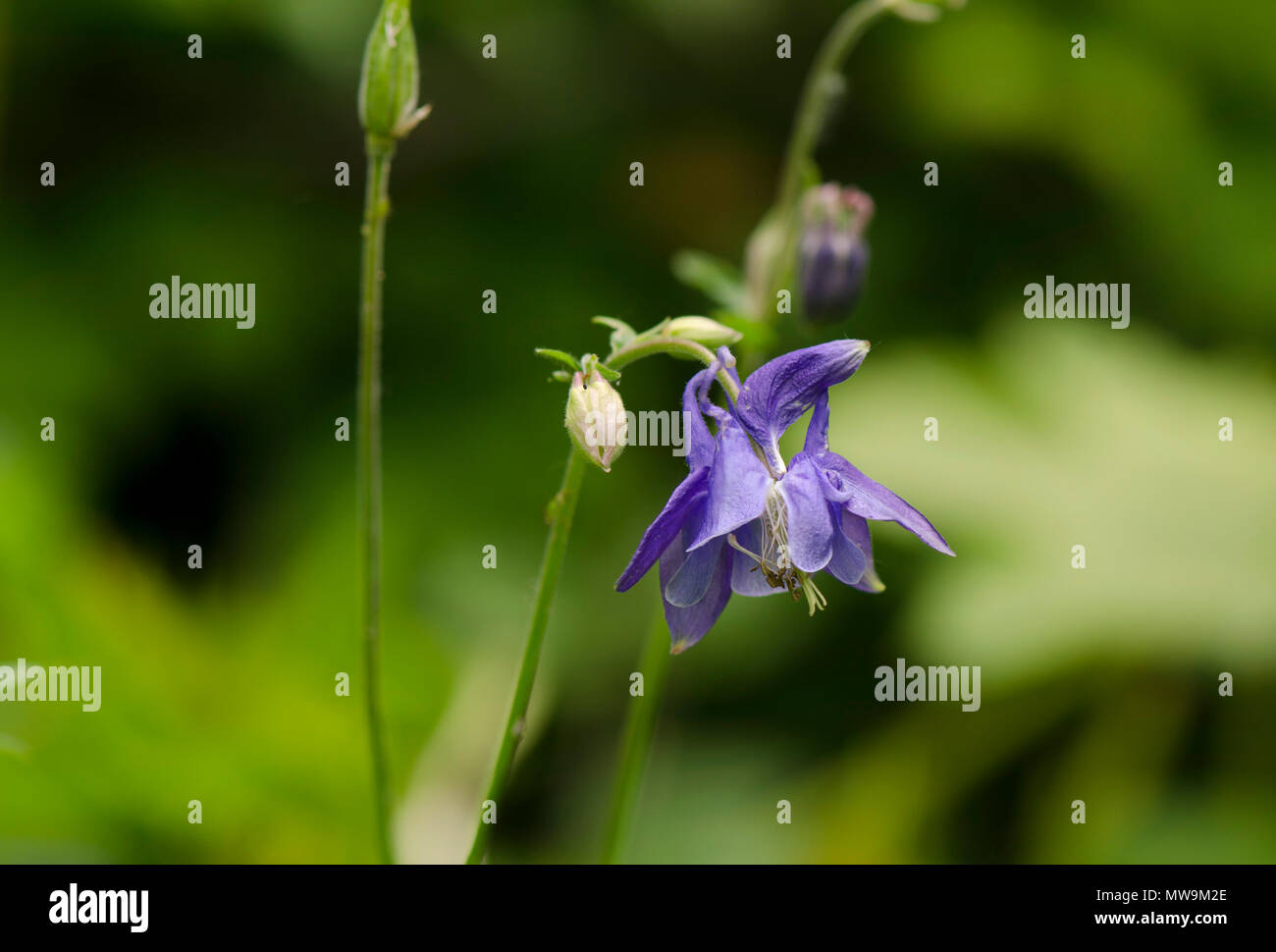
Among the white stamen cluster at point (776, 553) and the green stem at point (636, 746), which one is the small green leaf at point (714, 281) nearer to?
the green stem at point (636, 746)

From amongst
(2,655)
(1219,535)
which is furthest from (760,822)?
(2,655)

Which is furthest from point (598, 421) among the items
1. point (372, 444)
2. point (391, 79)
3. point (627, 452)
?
point (627, 452)

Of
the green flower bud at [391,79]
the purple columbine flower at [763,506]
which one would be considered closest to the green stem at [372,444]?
the green flower bud at [391,79]

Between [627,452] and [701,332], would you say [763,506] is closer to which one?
[701,332]

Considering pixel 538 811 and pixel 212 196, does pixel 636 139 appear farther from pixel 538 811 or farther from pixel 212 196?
pixel 538 811

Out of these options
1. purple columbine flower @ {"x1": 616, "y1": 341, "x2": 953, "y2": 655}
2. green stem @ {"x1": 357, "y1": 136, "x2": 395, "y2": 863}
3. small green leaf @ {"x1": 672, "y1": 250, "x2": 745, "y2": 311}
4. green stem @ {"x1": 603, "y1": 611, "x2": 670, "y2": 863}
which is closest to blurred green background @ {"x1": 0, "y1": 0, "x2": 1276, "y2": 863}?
green stem @ {"x1": 603, "y1": 611, "x2": 670, "y2": 863}

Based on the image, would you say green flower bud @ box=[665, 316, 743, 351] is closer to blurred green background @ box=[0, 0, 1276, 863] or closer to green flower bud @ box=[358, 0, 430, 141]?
green flower bud @ box=[358, 0, 430, 141]
